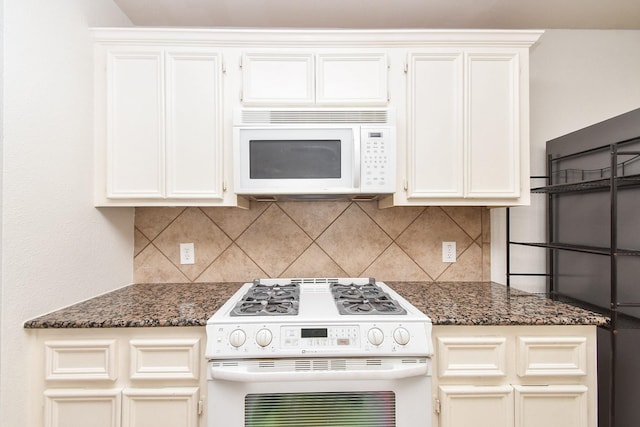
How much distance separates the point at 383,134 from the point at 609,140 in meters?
1.10

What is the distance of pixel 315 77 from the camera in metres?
1.71

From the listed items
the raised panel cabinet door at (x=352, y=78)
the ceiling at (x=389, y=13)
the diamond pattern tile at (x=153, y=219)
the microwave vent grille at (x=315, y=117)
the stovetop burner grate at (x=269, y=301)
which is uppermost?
the ceiling at (x=389, y=13)

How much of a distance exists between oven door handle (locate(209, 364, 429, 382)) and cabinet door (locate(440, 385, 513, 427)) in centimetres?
22

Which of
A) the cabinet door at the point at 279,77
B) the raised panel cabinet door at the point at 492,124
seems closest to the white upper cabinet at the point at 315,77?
the cabinet door at the point at 279,77

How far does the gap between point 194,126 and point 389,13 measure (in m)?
1.24

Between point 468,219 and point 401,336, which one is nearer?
point 401,336

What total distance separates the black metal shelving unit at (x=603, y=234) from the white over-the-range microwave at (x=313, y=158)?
2.90ft

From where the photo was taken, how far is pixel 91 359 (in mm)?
1324

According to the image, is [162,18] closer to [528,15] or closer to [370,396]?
[528,15]

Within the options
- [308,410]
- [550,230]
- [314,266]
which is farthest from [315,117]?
[550,230]

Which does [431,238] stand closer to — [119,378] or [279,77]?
[279,77]

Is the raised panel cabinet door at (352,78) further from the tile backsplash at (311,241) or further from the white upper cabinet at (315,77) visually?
the tile backsplash at (311,241)

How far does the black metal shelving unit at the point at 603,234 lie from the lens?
1446mm

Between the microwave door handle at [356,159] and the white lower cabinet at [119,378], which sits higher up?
the microwave door handle at [356,159]
